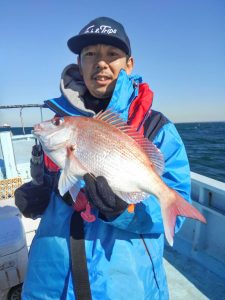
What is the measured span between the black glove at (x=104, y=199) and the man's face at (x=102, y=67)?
0.80m

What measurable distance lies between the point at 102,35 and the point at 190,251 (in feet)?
11.2

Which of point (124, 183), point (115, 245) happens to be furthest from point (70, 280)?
point (124, 183)

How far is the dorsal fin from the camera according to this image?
171 cm

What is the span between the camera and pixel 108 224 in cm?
176

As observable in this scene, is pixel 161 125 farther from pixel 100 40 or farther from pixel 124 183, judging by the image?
pixel 100 40

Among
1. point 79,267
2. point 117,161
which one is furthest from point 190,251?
point 117,161

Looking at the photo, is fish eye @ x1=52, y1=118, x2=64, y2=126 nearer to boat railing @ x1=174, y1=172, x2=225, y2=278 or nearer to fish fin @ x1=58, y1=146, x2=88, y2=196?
fish fin @ x1=58, y1=146, x2=88, y2=196

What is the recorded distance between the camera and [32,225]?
433cm

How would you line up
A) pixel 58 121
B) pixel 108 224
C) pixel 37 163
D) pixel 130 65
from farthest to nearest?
pixel 130 65 < pixel 37 163 < pixel 58 121 < pixel 108 224

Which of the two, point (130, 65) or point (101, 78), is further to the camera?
point (130, 65)

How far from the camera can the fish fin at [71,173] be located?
171 cm

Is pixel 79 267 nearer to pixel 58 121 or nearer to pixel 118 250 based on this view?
pixel 118 250

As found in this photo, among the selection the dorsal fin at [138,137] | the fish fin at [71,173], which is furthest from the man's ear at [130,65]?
the fish fin at [71,173]

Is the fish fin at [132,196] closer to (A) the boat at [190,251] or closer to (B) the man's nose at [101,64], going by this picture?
(B) the man's nose at [101,64]
